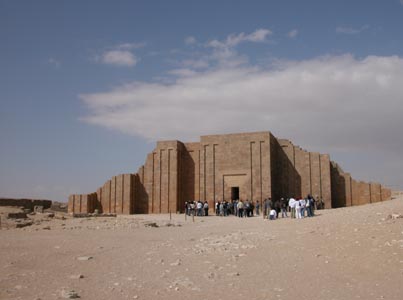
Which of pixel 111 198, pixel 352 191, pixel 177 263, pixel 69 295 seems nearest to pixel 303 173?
pixel 352 191

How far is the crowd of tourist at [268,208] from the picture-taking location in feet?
71.9

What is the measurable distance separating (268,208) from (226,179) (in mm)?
11550

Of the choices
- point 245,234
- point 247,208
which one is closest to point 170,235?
point 245,234

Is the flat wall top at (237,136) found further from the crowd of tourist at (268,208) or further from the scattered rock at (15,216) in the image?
the scattered rock at (15,216)

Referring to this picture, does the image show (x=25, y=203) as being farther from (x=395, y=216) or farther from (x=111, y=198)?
(x=395, y=216)

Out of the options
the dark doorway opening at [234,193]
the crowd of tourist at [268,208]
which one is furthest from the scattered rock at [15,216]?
the dark doorway opening at [234,193]

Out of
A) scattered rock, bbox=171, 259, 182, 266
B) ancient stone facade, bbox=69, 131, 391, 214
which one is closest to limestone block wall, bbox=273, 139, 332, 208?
ancient stone facade, bbox=69, 131, 391, 214

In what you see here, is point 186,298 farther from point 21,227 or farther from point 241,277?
point 21,227

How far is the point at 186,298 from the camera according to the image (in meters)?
7.32

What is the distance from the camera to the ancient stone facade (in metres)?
33.9

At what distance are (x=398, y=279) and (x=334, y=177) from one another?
27.3 meters

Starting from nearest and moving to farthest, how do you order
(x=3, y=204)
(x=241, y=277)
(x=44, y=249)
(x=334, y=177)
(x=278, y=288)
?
(x=278, y=288) → (x=241, y=277) → (x=44, y=249) → (x=3, y=204) → (x=334, y=177)

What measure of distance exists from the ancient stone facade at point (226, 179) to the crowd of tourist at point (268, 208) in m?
1.95

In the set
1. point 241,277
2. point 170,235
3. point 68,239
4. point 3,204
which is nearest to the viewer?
point 241,277
